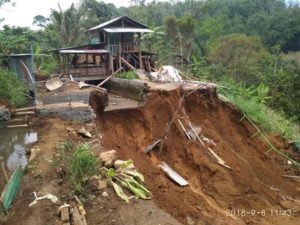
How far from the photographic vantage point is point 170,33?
34.4 meters

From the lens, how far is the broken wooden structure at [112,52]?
2209 cm

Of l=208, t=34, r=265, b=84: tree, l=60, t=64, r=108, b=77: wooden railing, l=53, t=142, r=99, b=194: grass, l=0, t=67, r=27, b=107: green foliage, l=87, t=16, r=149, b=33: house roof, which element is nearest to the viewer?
l=53, t=142, r=99, b=194: grass

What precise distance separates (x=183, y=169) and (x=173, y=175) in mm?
917

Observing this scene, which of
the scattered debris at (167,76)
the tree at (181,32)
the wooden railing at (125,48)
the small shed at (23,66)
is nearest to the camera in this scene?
the small shed at (23,66)

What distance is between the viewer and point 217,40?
4022cm

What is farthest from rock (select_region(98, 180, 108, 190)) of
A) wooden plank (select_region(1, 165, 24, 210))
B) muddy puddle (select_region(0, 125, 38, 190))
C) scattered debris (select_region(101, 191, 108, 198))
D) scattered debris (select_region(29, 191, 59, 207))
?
muddy puddle (select_region(0, 125, 38, 190))

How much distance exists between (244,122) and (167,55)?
2125 centimetres

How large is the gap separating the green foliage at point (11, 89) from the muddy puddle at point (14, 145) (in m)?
2.44

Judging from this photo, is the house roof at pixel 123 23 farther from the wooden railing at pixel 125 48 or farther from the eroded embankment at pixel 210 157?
the eroded embankment at pixel 210 157

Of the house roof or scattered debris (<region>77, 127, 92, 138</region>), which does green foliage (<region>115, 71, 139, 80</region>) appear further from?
scattered debris (<region>77, 127, 92, 138</region>)

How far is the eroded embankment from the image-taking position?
34.0ft

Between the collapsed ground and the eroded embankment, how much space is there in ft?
0.10

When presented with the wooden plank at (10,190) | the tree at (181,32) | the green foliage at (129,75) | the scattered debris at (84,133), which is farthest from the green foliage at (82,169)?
the tree at (181,32)

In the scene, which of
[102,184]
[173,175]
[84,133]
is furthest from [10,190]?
[173,175]
